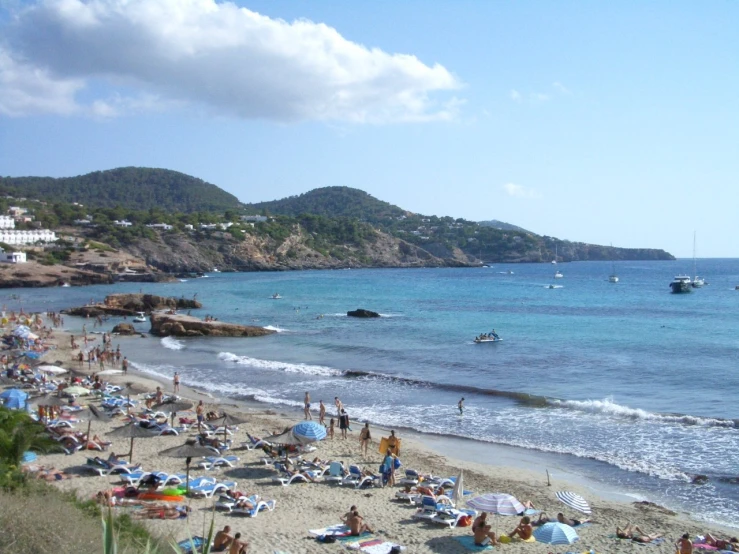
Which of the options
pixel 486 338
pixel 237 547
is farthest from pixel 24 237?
pixel 237 547

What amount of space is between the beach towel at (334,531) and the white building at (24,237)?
11547cm

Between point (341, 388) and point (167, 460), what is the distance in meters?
13.0

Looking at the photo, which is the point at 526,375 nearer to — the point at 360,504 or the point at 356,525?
the point at 360,504

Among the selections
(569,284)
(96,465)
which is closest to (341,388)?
(96,465)

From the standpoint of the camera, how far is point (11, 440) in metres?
13.5

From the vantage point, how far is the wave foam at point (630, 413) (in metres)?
22.8

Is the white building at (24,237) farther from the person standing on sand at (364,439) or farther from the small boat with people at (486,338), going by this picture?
the person standing on sand at (364,439)

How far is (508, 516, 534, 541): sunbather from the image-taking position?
1277cm

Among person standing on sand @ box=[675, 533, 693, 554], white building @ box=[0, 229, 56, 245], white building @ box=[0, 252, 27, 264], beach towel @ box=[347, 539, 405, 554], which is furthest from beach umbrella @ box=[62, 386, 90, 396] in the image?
white building @ box=[0, 229, 56, 245]

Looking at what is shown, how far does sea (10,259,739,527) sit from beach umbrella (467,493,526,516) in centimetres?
461

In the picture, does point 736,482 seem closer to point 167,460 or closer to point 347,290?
point 167,460

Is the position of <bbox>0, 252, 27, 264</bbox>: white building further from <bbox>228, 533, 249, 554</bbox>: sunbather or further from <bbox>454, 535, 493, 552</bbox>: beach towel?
<bbox>454, 535, 493, 552</bbox>: beach towel

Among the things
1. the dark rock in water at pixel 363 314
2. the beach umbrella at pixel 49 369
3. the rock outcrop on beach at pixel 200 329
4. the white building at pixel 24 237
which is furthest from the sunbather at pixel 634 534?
the white building at pixel 24 237

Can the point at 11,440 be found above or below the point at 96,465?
above
